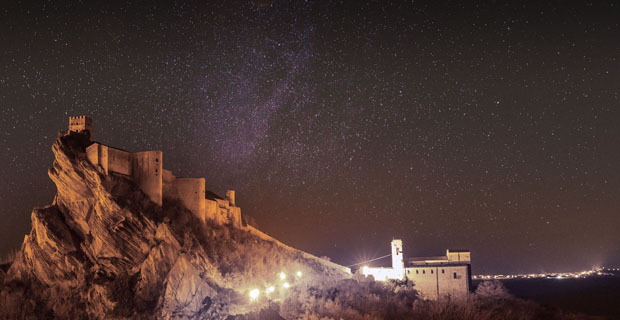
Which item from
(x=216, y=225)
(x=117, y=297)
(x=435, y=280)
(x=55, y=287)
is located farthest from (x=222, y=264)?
(x=435, y=280)

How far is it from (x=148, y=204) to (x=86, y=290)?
719 cm

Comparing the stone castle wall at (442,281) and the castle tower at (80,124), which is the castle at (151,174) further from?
the stone castle wall at (442,281)

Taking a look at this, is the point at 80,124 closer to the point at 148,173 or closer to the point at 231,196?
the point at 148,173

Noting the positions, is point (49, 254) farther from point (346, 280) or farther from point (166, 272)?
point (346, 280)

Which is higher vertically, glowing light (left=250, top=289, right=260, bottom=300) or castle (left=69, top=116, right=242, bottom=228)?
castle (left=69, top=116, right=242, bottom=228)

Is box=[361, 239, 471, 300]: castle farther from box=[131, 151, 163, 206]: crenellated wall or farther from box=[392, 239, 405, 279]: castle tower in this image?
box=[131, 151, 163, 206]: crenellated wall

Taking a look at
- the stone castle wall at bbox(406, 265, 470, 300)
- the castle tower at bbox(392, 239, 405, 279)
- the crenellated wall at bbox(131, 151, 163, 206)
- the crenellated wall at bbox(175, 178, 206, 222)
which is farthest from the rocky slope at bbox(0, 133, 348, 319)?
the castle tower at bbox(392, 239, 405, 279)

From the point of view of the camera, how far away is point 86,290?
37.9 m

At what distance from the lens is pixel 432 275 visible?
199 ft

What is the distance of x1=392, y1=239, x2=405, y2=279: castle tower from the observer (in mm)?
62688

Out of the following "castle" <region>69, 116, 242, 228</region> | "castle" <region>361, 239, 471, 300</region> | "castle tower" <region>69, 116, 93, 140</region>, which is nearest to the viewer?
"castle" <region>69, 116, 242, 228</region>

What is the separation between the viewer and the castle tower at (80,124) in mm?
42375

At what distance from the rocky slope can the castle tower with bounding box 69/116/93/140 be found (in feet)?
4.00

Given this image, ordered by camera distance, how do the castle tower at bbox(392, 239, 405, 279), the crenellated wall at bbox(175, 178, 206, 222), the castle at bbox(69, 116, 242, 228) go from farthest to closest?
the castle tower at bbox(392, 239, 405, 279)
the crenellated wall at bbox(175, 178, 206, 222)
the castle at bbox(69, 116, 242, 228)
